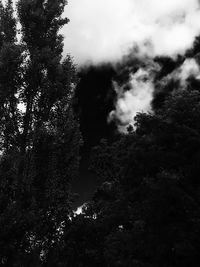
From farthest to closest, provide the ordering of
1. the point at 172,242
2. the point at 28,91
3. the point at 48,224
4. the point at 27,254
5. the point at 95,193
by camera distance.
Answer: the point at 95,193, the point at 28,91, the point at 48,224, the point at 27,254, the point at 172,242

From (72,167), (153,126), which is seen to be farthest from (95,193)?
(153,126)

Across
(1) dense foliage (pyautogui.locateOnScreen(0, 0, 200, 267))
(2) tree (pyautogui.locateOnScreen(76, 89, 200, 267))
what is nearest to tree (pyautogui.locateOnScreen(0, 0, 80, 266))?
(1) dense foliage (pyautogui.locateOnScreen(0, 0, 200, 267))

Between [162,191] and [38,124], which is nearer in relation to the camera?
[162,191]

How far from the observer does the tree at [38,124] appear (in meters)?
21.0

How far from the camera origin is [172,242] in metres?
14.3

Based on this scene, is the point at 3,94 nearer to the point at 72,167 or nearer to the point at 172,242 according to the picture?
the point at 72,167

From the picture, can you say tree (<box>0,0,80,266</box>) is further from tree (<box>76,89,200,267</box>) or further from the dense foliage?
tree (<box>76,89,200,267</box>)

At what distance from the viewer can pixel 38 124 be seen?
23.2 m

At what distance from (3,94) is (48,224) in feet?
20.7

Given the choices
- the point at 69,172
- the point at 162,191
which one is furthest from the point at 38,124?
the point at 162,191

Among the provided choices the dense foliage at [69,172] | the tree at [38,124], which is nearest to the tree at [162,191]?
the dense foliage at [69,172]

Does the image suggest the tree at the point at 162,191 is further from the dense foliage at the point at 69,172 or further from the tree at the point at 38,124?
the tree at the point at 38,124

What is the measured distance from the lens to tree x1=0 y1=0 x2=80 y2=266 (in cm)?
2102

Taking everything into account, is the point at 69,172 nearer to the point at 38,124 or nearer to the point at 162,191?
the point at 38,124
